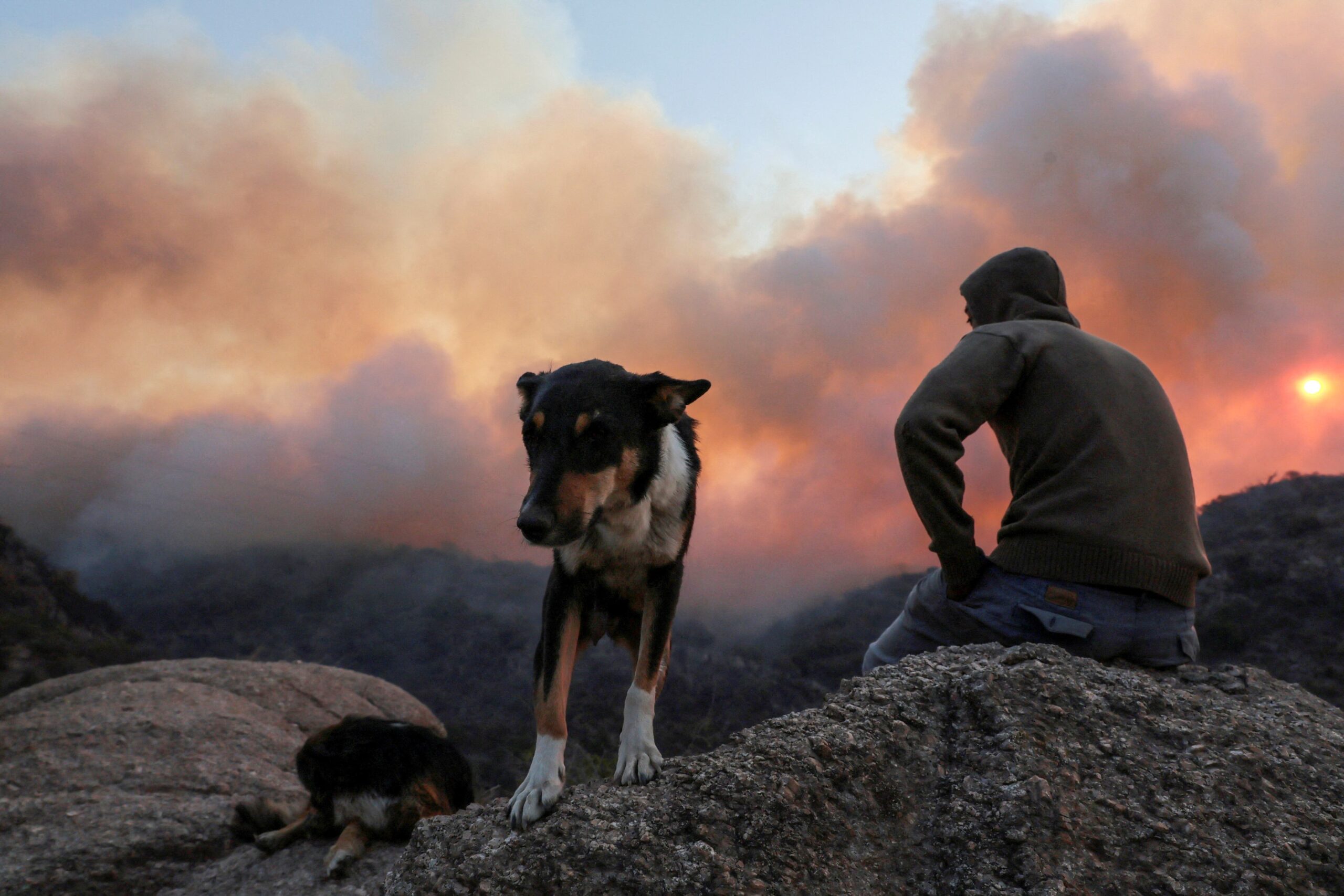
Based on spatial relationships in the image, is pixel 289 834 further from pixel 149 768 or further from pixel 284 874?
pixel 149 768

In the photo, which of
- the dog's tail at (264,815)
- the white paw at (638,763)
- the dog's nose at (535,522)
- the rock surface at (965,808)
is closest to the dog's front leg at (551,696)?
the rock surface at (965,808)

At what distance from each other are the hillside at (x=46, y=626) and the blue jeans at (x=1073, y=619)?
31754 millimetres

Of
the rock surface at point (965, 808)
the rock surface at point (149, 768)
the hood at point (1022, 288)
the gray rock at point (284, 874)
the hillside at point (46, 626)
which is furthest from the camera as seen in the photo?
the hillside at point (46, 626)

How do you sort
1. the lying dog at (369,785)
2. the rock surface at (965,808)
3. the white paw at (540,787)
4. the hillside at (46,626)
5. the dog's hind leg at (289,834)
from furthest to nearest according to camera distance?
the hillside at (46,626), the dog's hind leg at (289,834), the lying dog at (369,785), the white paw at (540,787), the rock surface at (965,808)

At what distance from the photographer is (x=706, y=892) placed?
2.77 meters

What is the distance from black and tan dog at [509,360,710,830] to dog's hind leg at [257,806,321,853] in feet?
15.0

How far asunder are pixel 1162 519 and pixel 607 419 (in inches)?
109

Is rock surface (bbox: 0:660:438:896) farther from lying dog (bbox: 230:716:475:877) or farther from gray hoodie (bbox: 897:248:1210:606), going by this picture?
gray hoodie (bbox: 897:248:1210:606)

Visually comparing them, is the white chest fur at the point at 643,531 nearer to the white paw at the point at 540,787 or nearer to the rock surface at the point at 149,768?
the white paw at the point at 540,787

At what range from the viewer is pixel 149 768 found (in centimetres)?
911

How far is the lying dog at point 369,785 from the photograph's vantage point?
685 cm

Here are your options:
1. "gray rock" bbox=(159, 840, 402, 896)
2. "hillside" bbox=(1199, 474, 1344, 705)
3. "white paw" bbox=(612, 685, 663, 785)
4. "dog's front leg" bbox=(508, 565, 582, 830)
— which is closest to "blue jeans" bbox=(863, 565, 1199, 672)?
"white paw" bbox=(612, 685, 663, 785)

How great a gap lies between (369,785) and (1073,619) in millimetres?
5786

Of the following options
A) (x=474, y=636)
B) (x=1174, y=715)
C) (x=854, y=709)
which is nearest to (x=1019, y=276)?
(x=1174, y=715)
